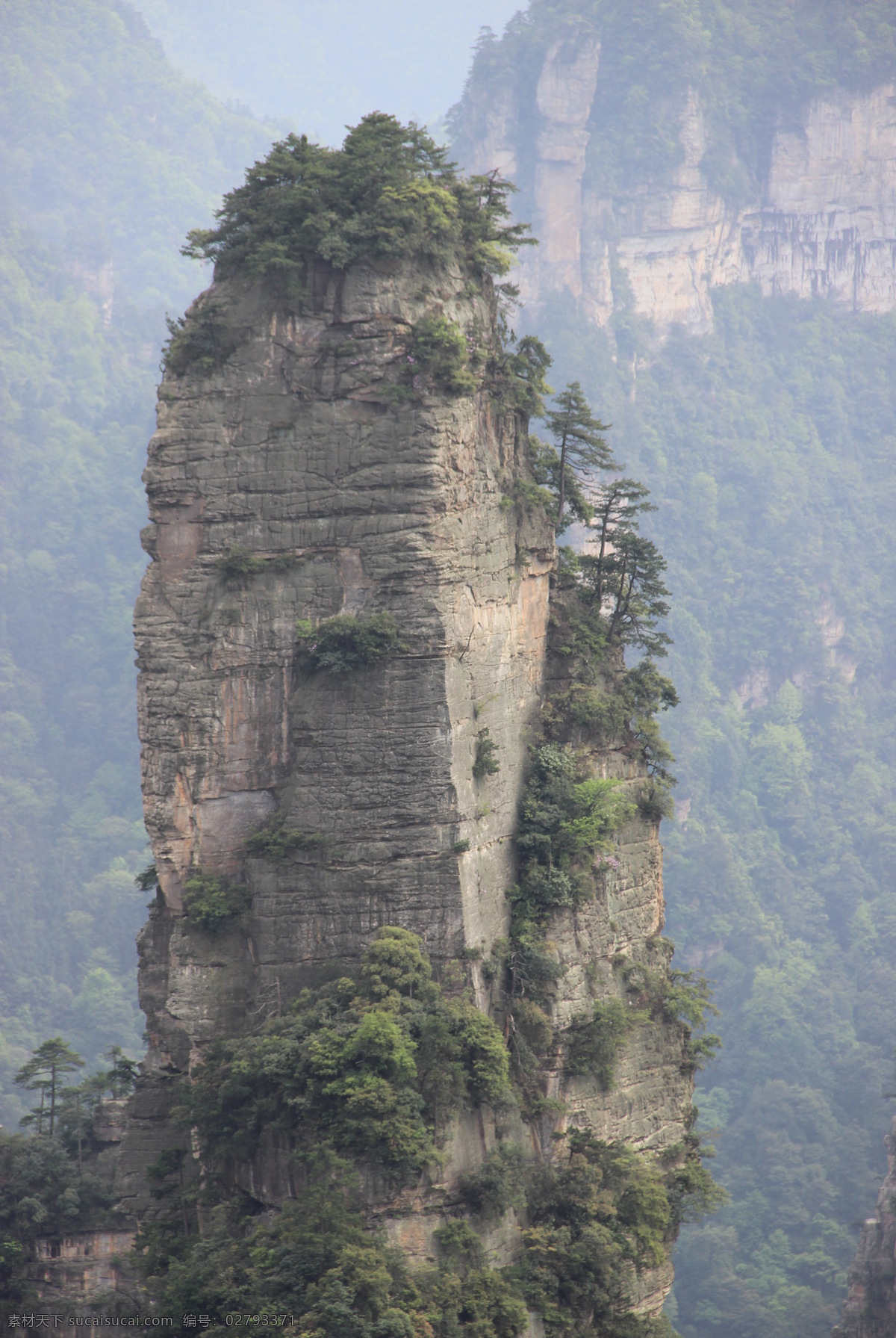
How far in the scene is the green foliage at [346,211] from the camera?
37.6 m

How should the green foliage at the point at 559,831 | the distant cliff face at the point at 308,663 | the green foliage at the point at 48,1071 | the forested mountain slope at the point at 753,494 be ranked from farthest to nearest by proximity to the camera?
the forested mountain slope at the point at 753,494 → the green foliage at the point at 48,1071 → the green foliage at the point at 559,831 → the distant cliff face at the point at 308,663

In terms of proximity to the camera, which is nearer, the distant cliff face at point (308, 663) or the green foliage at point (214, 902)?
the distant cliff face at point (308, 663)

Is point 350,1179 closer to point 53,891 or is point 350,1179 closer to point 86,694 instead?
point 53,891

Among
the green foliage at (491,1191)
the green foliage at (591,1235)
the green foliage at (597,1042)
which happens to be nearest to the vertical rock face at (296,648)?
the green foliage at (597,1042)

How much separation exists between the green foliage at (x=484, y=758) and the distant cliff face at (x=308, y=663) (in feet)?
0.72

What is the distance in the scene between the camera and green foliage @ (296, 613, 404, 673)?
36812 millimetres

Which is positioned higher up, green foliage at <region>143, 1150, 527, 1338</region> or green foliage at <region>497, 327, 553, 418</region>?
green foliage at <region>497, 327, 553, 418</region>

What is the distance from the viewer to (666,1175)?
40.9 meters

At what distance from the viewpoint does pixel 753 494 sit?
14775 centimetres

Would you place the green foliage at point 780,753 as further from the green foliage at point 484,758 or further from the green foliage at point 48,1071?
the green foliage at point 484,758

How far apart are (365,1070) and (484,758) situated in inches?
307

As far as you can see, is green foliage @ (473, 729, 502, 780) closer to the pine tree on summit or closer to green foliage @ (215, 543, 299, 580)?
green foliage @ (215, 543, 299, 580)

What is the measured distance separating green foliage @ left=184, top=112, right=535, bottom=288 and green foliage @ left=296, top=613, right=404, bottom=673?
6189 millimetres

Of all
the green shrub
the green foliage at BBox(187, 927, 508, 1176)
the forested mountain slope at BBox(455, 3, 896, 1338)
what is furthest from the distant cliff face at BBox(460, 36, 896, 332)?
the green foliage at BBox(187, 927, 508, 1176)
